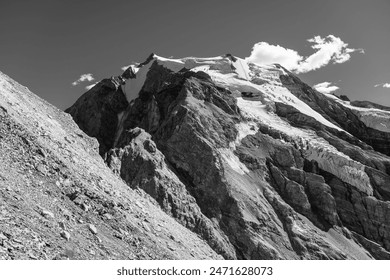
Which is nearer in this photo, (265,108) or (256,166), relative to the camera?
(256,166)

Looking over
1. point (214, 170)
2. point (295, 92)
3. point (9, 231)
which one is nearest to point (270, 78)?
point (295, 92)

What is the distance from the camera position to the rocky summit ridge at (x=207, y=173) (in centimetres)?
2411

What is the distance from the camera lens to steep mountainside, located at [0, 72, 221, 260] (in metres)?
17.4

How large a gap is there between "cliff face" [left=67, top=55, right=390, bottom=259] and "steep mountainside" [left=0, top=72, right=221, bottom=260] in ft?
124

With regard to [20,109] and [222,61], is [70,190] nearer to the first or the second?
[20,109]

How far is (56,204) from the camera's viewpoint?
845 inches

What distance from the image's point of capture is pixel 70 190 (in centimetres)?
2370

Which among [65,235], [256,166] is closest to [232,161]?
[256,166]

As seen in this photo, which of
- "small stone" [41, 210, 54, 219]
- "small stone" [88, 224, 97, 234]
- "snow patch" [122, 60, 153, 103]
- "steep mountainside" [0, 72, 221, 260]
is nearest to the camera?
"steep mountainside" [0, 72, 221, 260]

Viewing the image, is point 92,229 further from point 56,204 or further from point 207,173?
point 207,173

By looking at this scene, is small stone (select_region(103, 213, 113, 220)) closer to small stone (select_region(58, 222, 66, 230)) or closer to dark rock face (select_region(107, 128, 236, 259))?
small stone (select_region(58, 222, 66, 230))

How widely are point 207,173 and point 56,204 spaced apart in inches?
2653

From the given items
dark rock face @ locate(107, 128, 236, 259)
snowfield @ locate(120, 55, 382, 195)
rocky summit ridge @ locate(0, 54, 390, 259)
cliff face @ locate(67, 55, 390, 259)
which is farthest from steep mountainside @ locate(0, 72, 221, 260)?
snowfield @ locate(120, 55, 382, 195)
